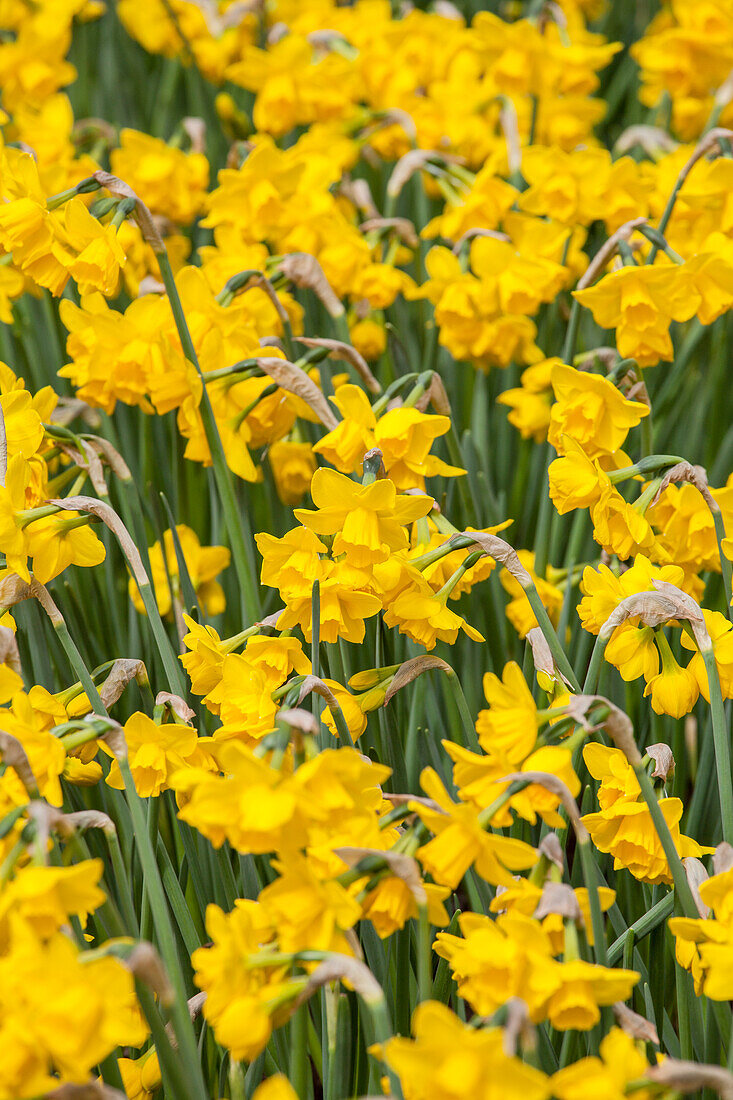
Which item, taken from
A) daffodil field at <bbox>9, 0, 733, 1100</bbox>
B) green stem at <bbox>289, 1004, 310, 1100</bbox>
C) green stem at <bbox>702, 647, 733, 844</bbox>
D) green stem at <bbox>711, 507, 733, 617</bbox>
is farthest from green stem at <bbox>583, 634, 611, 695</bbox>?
green stem at <bbox>289, 1004, 310, 1100</bbox>

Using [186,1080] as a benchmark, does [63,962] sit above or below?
above

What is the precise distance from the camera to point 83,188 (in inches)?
58.8

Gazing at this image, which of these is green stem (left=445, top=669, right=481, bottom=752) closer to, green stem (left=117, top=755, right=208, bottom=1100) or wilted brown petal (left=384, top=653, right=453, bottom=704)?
wilted brown petal (left=384, top=653, right=453, bottom=704)

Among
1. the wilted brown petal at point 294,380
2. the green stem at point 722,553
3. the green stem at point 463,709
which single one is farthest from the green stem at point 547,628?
the wilted brown petal at point 294,380

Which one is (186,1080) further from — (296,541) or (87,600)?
(87,600)

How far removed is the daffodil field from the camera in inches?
35.4

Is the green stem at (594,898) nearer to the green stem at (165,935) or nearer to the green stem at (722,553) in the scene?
the green stem at (165,935)

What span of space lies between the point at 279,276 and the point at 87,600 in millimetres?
659

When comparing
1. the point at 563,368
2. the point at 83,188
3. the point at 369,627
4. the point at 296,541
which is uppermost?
the point at 83,188

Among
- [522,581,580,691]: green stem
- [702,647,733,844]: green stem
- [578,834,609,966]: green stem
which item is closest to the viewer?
[578,834,609,966]: green stem

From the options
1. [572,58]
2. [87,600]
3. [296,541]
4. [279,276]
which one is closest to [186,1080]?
[296,541]

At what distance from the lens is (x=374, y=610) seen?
125cm

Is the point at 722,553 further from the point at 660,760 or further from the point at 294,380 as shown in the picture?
the point at 294,380

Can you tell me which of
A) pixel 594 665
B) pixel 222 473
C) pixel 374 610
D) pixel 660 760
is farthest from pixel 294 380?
pixel 660 760
